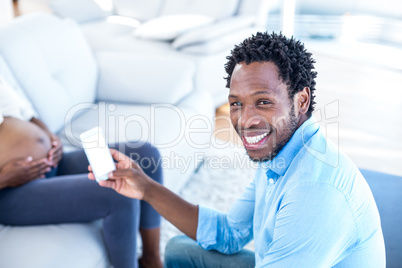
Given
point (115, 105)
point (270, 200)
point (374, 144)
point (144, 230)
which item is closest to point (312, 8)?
point (374, 144)

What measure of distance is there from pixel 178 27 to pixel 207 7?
1.27ft

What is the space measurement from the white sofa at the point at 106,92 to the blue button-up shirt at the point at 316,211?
0.79m

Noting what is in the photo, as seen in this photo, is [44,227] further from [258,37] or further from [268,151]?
[258,37]

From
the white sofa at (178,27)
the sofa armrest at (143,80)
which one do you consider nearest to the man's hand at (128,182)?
the sofa armrest at (143,80)

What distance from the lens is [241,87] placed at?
890 millimetres

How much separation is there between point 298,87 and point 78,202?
0.73 metres

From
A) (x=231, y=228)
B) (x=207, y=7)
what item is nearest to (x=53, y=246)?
(x=231, y=228)

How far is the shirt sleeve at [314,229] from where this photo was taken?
2.42 feet

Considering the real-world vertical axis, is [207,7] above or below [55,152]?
above

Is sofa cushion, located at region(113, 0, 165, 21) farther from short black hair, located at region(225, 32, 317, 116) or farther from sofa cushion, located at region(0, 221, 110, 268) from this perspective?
short black hair, located at region(225, 32, 317, 116)

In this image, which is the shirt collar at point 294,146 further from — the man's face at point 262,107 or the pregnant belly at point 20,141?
the pregnant belly at point 20,141

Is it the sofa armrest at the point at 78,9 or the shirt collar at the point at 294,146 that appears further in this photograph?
the sofa armrest at the point at 78,9

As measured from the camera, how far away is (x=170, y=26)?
280cm

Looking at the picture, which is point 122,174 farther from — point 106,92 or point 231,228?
point 106,92
